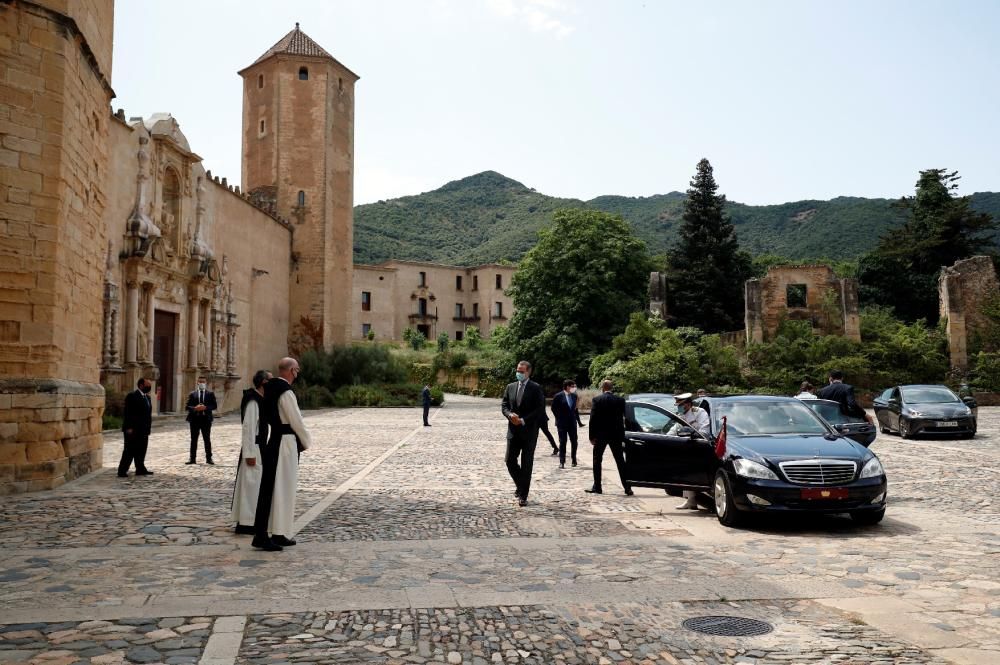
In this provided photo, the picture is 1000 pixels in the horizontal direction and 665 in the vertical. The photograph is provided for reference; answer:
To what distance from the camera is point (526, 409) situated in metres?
11.1

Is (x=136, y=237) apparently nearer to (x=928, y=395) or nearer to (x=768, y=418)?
(x=768, y=418)

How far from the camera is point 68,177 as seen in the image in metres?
13.0

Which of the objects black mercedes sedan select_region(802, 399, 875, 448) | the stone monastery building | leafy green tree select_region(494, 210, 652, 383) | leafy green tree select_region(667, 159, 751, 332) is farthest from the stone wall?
leafy green tree select_region(667, 159, 751, 332)

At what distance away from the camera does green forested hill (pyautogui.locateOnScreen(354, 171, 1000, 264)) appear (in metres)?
102

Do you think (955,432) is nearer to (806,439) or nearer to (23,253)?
(806,439)

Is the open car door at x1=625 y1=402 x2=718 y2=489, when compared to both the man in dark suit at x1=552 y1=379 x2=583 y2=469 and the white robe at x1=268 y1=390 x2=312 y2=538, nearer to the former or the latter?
the white robe at x1=268 y1=390 x2=312 y2=538

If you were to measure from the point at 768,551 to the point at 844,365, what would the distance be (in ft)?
116

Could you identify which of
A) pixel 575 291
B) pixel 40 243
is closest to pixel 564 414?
pixel 40 243

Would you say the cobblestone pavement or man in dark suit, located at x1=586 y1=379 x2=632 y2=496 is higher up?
man in dark suit, located at x1=586 y1=379 x2=632 y2=496

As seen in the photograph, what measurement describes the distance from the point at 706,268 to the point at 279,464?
53.5 metres

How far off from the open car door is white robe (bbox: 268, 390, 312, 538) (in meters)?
4.72

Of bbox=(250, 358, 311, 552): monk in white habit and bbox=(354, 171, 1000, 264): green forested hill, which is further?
bbox=(354, 171, 1000, 264): green forested hill

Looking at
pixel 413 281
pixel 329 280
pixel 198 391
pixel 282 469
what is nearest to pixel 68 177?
pixel 198 391

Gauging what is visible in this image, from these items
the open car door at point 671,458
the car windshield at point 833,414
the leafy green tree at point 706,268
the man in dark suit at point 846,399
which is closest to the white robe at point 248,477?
the open car door at point 671,458
